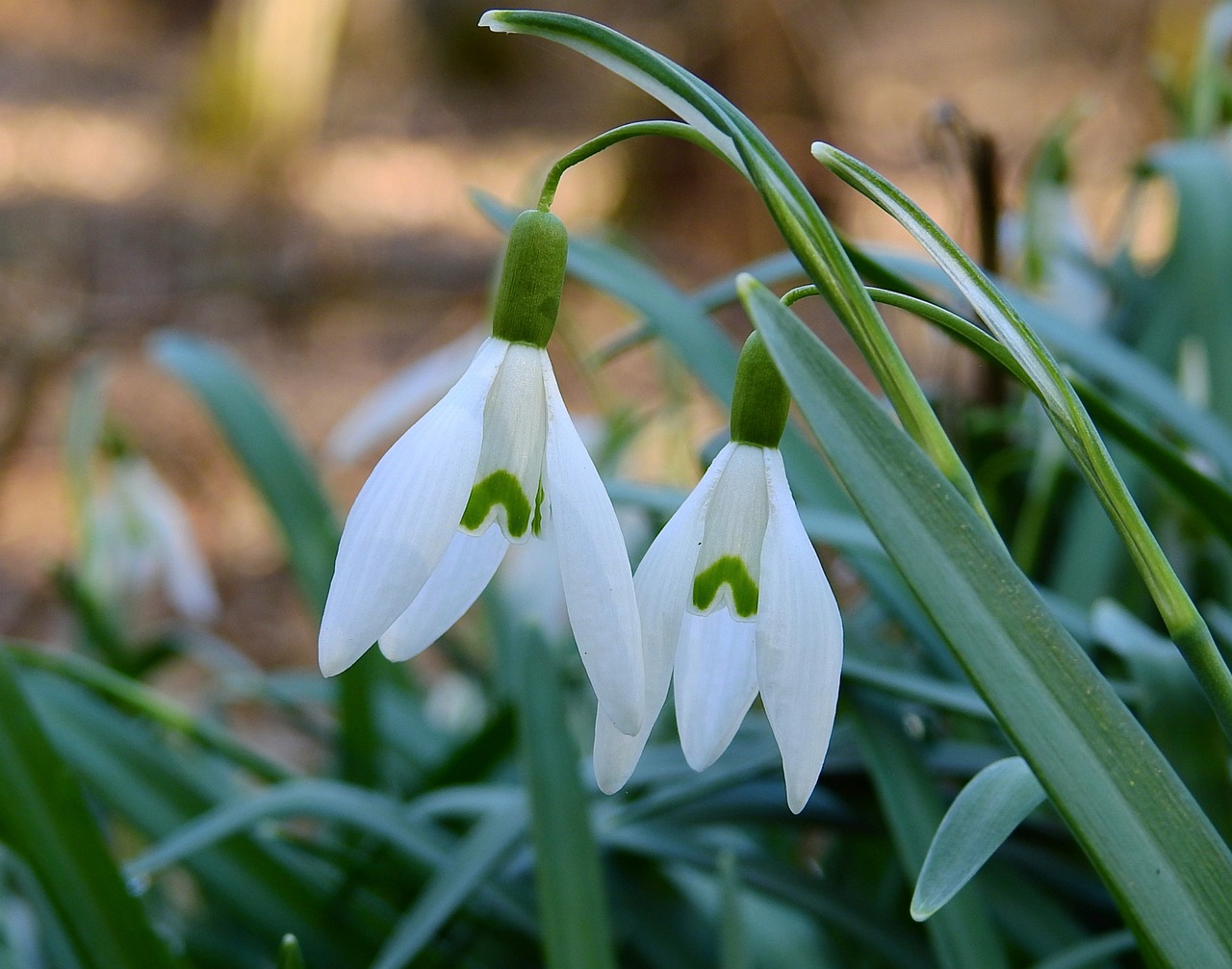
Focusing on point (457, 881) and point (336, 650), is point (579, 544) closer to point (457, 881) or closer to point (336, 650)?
point (336, 650)

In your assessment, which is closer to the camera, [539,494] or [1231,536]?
[539,494]

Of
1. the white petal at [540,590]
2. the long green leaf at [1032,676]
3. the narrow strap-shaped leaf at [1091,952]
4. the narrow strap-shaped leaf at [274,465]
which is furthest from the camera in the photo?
the white petal at [540,590]

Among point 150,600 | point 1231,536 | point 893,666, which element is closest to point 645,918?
point 893,666

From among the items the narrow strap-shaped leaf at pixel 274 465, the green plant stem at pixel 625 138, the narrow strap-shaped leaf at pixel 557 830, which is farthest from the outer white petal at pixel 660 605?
the narrow strap-shaped leaf at pixel 274 465

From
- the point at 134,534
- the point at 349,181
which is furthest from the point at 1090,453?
the point at 349,181

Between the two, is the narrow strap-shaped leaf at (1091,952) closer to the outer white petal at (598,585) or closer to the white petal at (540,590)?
the outer white petal at (598,585)

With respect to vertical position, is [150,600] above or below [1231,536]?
below

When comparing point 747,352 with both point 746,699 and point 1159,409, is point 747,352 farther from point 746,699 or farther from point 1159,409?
point 1159,409
